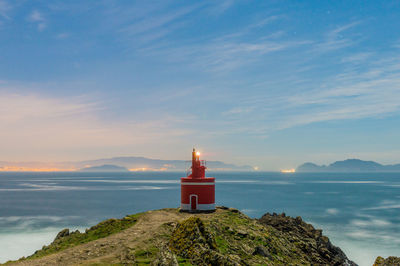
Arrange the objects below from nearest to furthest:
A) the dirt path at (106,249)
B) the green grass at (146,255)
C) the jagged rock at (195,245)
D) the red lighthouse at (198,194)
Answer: the jagged rock at (195,245) < the green grass at (146,255) < the dirt path at (106,249) < the red lighthouse at (198,194)

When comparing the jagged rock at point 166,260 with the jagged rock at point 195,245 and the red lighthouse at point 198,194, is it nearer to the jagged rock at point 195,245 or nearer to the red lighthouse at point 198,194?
the jagged rock at point 195,245

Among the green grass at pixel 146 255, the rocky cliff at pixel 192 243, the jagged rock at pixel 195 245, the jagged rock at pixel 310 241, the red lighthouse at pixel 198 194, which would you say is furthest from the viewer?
the red lighthouse at pixel 198 194

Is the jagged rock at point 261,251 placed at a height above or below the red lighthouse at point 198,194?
below

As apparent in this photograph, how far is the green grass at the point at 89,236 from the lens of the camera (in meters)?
26.3

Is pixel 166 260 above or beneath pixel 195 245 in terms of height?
above

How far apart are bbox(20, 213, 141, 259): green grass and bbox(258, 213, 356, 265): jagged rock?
571 inches

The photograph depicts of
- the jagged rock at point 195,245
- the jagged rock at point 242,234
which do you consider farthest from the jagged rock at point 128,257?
the jagged rock at point 242,234

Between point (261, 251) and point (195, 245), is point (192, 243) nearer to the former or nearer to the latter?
point (195, 245)

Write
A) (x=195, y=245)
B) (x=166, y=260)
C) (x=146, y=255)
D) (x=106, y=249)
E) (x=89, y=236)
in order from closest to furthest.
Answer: (x=166, y=260) → (x=195, y=245) → (x=146, y=255) → (x=106, y=249) → (x=89, y=236)

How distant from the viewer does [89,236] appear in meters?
27.4

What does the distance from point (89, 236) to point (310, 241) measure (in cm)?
1978

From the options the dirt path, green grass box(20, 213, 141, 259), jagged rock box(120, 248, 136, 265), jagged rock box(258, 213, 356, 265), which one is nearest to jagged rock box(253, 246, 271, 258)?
jagged rock box(258, 213, 356, 265)

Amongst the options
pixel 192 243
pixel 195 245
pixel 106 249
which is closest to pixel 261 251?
pixel 192 243

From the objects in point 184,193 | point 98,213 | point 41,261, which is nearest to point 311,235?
point 184,193
